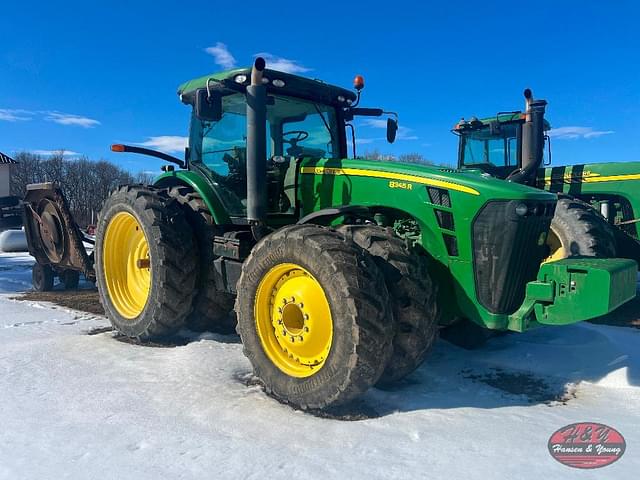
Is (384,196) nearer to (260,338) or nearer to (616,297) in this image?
(260,338)

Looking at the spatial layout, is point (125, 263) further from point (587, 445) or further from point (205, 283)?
point (587, 445)

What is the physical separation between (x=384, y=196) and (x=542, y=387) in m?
1.88

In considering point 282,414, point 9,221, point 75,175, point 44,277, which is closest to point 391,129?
point 282,414

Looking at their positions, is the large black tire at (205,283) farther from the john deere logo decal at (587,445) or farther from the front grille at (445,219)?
the john deere logo decal at (587,445)

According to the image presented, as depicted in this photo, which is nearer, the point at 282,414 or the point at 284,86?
the point at 282,414

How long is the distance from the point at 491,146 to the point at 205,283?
6.40 meters

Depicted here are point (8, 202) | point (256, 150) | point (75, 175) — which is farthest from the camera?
point (75, 175)

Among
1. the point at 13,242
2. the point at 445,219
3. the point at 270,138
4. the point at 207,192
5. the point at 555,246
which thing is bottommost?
the point at 13,242

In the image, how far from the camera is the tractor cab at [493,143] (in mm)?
9211

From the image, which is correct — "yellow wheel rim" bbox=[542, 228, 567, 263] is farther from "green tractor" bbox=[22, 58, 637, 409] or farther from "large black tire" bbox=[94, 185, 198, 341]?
"large black tire" bbox=[94, 185, 198, 341]

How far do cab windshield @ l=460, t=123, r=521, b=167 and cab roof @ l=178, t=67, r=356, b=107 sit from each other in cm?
445

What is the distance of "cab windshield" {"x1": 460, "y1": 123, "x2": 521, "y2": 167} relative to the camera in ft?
30.6

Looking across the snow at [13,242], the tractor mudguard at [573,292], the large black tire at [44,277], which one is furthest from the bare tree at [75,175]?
the tractor mudguard at [573,292]

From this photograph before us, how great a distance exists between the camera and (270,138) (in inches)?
213
